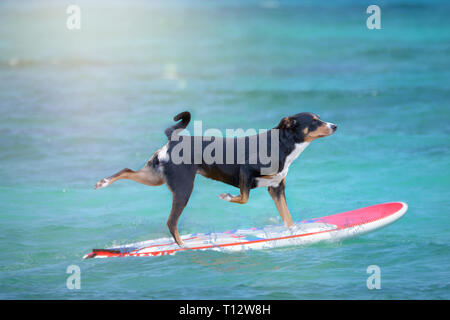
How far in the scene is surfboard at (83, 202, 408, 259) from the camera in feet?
29.2

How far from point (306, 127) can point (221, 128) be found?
8.66m

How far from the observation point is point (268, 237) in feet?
29.9

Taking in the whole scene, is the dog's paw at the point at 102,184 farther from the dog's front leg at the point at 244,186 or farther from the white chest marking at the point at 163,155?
the dog's front leg at the point at 244,186

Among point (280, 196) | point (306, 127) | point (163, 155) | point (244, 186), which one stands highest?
point (306, 127)

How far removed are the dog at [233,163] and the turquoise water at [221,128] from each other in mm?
923

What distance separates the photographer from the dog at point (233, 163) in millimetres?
8445

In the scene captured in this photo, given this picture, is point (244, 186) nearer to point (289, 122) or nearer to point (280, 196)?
point (280, 196)

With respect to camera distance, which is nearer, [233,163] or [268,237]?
[233,163]

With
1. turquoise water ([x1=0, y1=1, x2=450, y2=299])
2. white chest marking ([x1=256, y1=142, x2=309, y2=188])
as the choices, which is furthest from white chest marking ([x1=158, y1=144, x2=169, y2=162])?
turquoise water ([x1=0, y1=1, x2=450, y2=299])

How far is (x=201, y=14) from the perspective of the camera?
115ft

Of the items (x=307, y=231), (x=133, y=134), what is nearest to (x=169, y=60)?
(x=133, y=134)

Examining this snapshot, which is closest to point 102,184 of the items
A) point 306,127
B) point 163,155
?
point 163,155

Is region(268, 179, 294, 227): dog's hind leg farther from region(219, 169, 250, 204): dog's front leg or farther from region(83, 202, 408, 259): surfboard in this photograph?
region(219, 169, 250, 204): dog's front leg

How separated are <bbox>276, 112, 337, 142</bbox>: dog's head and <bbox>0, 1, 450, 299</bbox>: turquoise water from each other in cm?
151
